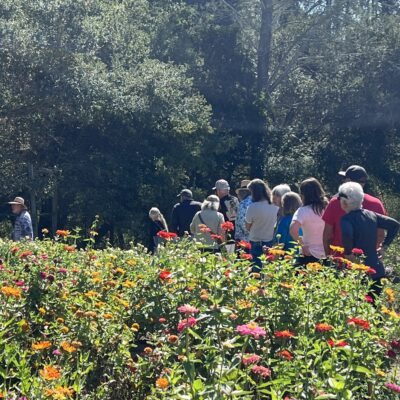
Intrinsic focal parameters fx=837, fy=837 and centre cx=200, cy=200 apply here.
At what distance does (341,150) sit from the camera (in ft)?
81.8

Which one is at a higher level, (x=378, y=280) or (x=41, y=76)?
(x=41, y=76)

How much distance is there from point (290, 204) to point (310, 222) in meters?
0.86

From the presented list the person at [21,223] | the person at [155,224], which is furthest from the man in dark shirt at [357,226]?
the person at [155,224]

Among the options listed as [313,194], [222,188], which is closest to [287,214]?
[313,194]

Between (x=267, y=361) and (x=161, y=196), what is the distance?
53.3ft

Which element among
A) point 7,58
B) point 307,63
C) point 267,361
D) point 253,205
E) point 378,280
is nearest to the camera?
point 267,361

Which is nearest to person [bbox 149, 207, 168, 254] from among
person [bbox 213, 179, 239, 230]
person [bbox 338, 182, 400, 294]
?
person [bbox 213, 179, 239, 230]

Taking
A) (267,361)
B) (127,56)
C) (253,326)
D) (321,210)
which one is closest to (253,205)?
(321,210)

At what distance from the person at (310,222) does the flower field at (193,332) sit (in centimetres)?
154

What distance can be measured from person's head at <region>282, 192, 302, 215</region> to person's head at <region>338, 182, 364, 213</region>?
167 centimetres

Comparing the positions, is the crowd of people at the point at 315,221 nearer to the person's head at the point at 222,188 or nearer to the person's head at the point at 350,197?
the person's head at the point at 350,197

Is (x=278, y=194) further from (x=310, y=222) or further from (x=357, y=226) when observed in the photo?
(x=357, y=226)

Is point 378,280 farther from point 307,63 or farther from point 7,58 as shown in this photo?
point 307,63

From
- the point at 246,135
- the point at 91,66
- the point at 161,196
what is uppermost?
the point at 91,66
